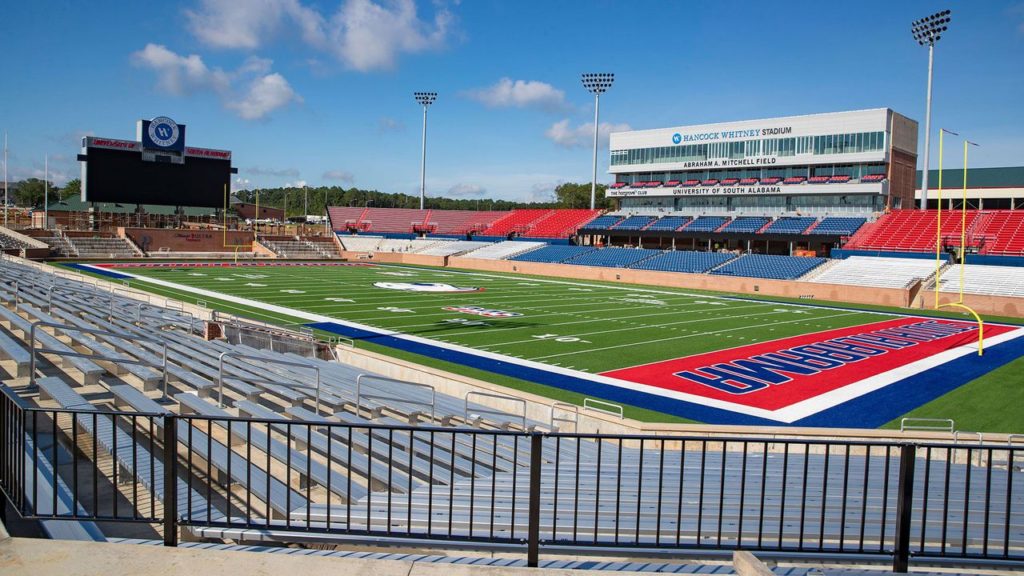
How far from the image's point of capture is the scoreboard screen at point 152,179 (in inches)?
2305

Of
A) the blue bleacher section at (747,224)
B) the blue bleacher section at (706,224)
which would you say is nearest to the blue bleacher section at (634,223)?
the blue bleacher section at (706,224)

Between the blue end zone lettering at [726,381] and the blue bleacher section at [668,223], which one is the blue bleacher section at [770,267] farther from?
the blue end zone lettering at [726,381]

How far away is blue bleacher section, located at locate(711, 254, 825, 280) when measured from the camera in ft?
149

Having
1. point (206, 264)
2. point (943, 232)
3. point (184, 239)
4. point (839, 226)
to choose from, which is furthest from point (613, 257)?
point (184, 239)

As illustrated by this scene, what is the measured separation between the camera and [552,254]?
6022cm

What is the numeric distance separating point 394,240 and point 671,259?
33.0 m

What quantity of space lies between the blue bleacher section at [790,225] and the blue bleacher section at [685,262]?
5676 millimetres

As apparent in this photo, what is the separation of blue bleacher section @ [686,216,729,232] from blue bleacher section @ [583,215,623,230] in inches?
322

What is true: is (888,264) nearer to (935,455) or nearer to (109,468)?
(935,455)

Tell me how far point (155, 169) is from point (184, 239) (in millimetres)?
6495

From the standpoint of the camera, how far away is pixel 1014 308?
33.8 metres

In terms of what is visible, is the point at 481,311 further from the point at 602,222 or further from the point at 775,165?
the point at 775,165

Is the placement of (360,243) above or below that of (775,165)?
below

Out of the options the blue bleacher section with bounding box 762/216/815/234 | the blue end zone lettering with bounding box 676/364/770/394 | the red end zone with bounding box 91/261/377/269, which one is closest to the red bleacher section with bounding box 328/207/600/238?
the red end zone with bounding box 91/261/377/269
